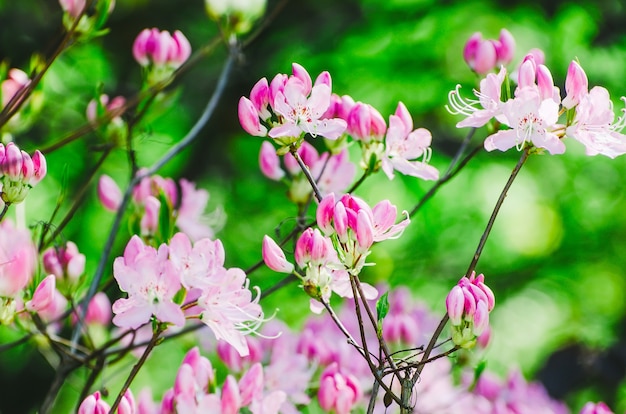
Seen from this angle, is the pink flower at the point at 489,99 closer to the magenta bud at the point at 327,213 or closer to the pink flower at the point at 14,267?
the magenta bud at the point at 327,213

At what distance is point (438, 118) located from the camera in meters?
2.61

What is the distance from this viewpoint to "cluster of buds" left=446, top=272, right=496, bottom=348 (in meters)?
0.74

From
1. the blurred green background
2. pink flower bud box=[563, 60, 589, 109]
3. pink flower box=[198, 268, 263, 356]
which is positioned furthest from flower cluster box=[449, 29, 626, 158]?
the blurred green background

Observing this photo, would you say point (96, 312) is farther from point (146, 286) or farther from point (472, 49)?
A: point (472, 49)

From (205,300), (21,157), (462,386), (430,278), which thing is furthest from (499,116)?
(430,278)

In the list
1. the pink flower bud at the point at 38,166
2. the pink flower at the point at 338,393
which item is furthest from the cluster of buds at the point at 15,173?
the pink flower at the point at 338,393

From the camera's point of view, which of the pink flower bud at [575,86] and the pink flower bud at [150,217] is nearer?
the pink flower bud at [575,86]

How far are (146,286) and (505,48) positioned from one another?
1.97 ft

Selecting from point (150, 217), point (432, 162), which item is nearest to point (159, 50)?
point (150, 217)

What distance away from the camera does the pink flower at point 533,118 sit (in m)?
0.77

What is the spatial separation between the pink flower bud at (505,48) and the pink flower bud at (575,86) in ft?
1.01

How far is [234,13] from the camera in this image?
1.25m

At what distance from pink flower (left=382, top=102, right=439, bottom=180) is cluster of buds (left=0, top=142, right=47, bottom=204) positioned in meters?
0.36

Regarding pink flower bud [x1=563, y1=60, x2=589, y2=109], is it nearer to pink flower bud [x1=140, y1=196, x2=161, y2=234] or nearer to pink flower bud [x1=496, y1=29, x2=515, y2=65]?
pink flower bud [x1=496, y1=29, x2=515, y2=65]
